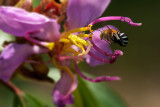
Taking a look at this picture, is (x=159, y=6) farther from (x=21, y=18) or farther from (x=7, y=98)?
(x=21, y=18)

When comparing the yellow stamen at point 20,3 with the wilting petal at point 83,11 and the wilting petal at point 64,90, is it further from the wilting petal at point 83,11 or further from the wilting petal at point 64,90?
the wilting petal at point 64,90

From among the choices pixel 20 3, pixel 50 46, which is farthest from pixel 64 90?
pixel 20 3

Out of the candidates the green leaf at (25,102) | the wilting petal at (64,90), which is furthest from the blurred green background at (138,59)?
the wilting petal at (64,90)

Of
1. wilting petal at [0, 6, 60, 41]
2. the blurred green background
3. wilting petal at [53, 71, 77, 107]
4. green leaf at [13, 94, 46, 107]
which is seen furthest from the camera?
the blurred green background

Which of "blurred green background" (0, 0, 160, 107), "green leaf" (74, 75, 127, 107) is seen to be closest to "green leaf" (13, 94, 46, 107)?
"green leaf" (74, 75, 127, 107)

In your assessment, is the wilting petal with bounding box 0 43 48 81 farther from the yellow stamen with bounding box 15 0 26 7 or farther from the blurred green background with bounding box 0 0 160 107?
the blurred green background with bounding box 0 0 160 107

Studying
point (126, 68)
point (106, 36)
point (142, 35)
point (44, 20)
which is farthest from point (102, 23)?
point (142, 35)
